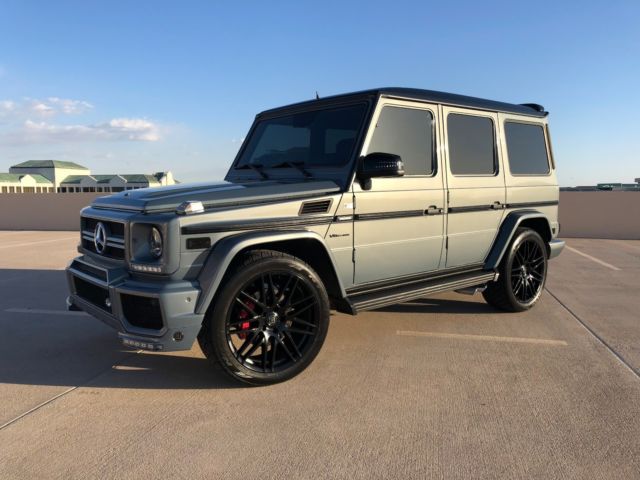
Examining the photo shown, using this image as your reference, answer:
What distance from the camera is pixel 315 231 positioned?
3.54 m

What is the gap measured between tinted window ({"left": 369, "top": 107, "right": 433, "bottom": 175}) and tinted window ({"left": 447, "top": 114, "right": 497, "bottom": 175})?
31 centimetres

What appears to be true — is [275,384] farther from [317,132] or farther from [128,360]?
[317,132]

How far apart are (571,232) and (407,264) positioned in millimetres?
11390

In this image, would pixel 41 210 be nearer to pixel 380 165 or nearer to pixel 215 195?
pixel 215 195

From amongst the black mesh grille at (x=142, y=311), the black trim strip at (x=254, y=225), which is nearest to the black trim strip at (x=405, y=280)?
the black trim strip at (x=254, y=225)

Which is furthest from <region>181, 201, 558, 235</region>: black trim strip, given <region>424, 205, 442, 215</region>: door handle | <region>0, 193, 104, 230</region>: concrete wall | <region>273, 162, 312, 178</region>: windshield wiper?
<region>0, 193, 104, 230</region>: concrete wall

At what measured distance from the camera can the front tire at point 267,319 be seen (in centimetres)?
313

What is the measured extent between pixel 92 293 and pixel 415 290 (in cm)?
252

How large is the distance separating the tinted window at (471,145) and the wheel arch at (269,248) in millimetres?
1654

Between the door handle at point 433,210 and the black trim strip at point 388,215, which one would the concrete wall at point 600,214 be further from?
the black trim strip at point 388,215

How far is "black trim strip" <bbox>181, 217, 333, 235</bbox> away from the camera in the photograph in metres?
3.06

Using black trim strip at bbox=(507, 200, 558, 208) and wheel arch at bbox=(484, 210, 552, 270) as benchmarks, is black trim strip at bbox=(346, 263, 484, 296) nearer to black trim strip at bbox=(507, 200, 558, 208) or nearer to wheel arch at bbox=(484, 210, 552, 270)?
wheel arch at bbox=(484, 210, 552, 270)

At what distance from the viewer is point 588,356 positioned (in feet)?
12.9

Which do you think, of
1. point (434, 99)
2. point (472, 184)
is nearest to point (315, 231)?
point (434, 99)
